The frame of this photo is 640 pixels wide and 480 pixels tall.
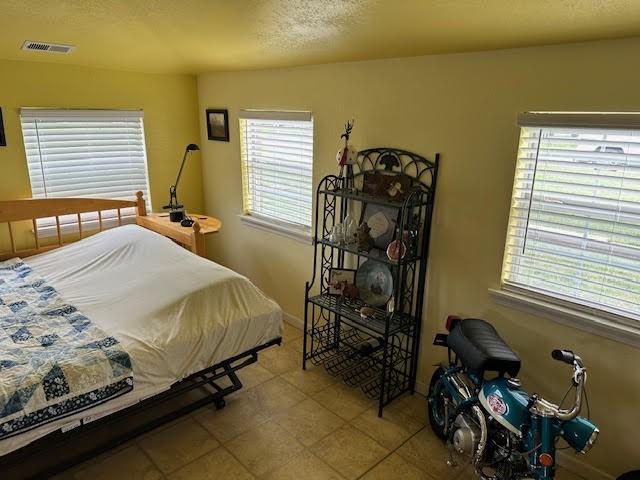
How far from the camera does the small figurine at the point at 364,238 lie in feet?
9.06

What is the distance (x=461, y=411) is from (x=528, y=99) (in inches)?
59.6

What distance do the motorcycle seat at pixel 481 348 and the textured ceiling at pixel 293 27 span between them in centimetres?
134

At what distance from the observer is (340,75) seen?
9.52ft

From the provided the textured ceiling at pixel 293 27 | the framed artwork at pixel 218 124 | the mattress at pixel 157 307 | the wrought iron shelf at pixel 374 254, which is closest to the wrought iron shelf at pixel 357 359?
the wrought iron shelf at pixel 374 254

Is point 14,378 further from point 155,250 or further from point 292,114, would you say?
point 292,114

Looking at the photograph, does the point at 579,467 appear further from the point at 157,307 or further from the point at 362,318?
the point at 157,307

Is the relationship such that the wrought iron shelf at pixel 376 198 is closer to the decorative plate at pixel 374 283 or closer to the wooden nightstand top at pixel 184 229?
the decorative plate at pixel 374 283

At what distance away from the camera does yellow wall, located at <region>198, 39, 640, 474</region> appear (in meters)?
1.96

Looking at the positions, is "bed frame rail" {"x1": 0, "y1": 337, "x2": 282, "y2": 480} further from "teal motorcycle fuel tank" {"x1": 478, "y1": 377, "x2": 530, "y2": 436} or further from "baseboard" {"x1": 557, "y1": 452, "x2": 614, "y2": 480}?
"baseboard" {"x1": 557, "y1": 452, "x2": 614, "y2": 480}

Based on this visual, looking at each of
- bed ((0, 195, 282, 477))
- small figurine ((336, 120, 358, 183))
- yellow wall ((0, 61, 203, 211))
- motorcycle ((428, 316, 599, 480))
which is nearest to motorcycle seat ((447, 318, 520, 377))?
motorcycle ((428, 316, 599, 480))

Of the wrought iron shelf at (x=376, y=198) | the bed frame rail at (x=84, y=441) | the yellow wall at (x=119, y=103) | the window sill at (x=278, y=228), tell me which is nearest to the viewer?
the bed frame rail at (x=84, y=441)

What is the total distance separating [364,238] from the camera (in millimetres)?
2775

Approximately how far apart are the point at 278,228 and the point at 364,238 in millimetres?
1055

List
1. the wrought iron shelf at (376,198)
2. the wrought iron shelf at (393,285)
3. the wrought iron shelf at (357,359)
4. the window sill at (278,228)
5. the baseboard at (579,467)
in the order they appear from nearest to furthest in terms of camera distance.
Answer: the baseboard at (579,467) < the wrought iron shelf at (376,198) < the wrought iron shelf at (393,285) < the wrought iron shelf at (357,359) < the window sill at (278,228)
